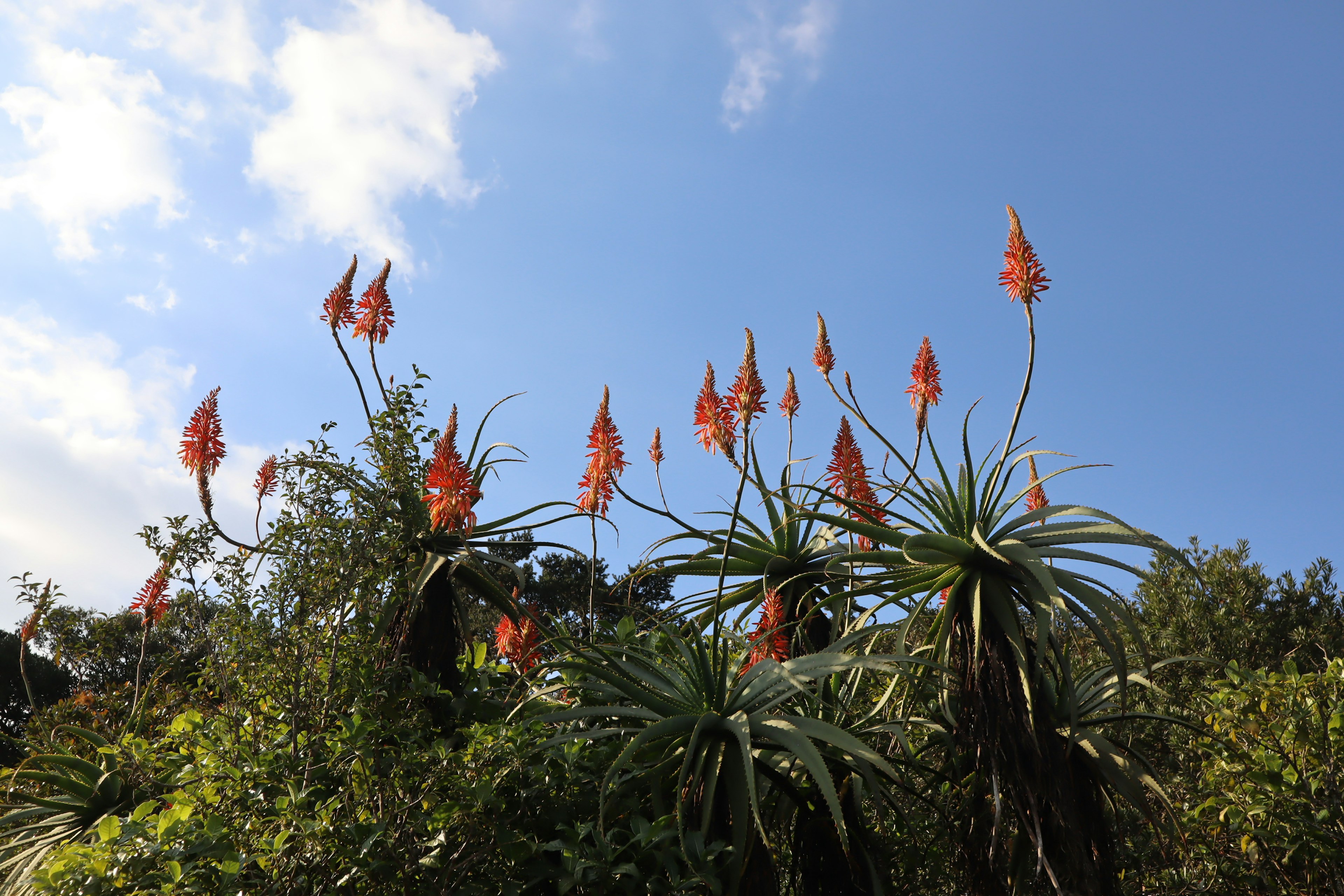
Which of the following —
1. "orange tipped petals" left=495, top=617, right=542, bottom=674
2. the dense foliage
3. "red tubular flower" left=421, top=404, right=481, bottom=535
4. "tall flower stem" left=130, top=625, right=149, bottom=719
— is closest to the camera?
the dense foliage

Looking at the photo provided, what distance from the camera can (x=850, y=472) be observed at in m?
5.82

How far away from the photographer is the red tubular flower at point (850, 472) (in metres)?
5.75

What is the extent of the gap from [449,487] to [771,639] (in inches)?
81.5

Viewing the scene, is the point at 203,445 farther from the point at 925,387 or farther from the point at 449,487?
the point at 925,387

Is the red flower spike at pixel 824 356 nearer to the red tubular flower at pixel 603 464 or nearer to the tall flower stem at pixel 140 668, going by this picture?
the red tubular flower at pixel 603 464

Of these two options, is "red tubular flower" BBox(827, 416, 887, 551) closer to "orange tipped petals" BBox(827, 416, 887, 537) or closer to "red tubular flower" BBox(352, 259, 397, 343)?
"orange tipped petals" BBox(827, 416, 887, 537)

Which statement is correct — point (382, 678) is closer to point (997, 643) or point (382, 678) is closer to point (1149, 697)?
point (997, 643)

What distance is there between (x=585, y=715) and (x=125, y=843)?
6.50ft

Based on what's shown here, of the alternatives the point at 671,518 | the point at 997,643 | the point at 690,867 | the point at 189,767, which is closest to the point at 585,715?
the point at 690,867

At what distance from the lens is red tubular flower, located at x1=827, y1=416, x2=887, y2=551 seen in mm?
5754

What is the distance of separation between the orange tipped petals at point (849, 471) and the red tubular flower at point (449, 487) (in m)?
2.44

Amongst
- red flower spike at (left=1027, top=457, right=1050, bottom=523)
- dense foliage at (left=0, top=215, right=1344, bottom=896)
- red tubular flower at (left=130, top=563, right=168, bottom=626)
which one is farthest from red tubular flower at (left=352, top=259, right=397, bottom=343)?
red flower spike at (left=1027, top=457, right=1050, bottom=523)

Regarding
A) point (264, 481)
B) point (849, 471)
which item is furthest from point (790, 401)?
point (264, 481)

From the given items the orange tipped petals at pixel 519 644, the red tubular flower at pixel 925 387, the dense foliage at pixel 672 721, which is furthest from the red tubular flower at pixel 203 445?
the red tubular flower at pixel 925 387
